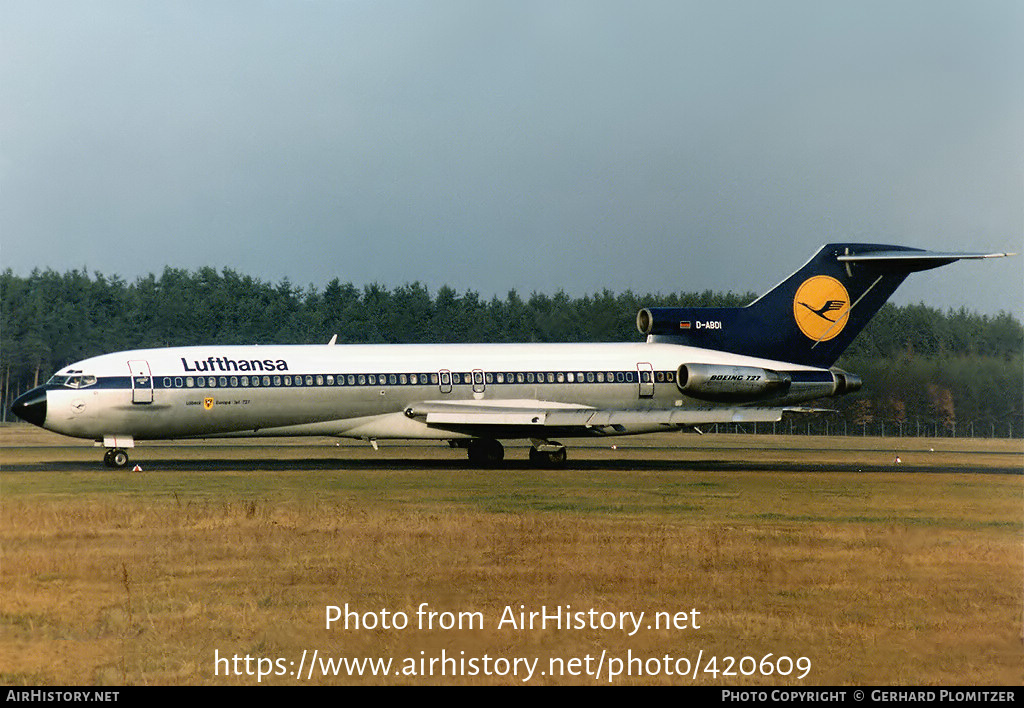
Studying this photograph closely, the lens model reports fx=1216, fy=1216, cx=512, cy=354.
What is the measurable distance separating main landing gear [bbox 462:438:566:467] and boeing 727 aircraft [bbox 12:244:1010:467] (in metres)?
0.04

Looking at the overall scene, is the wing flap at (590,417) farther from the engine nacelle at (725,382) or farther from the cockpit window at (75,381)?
the cockpit window at (75,381)

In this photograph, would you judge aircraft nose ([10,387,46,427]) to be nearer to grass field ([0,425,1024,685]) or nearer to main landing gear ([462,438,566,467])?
grass field ([0,425,1024,685])

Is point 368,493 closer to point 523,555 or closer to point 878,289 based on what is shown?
point 523,555

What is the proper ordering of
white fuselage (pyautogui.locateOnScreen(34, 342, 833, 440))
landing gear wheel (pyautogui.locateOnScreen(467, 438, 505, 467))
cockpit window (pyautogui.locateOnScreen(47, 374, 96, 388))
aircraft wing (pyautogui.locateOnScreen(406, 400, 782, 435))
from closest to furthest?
1. cockpit window (pyautogui.locateOnScreen(47, 374, 96, 388))
2. white fuselage (pyautogui.locateOnScreen(34, 342, 833, 440))
3. aircraft wing (pyautogui.locateOnScreen(406, 400, 782, 435))
4. landing gear wheel (pyautogui.locateOnScreen(467, 438, 505, 467))

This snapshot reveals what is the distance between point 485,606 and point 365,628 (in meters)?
1.56

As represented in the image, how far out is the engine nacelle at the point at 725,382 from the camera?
36.6m

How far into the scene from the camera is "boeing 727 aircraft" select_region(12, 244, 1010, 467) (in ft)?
109

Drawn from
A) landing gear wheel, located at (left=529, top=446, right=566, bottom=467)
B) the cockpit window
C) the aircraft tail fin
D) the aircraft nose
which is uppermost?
the aircraft tail fin

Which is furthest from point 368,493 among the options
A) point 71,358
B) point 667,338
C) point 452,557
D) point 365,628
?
point 71,358

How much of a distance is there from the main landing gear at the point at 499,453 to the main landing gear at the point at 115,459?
9666 mm

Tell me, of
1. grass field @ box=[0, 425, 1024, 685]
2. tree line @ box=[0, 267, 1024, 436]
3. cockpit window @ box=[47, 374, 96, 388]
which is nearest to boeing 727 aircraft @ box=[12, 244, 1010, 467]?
cockpit window @ box=[47, 374, 96, 388]

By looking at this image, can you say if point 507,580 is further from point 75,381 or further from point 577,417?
point 75,381

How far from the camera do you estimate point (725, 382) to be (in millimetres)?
36781

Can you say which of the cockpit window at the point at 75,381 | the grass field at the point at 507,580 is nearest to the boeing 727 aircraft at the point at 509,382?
the cockpit window at the point at 75,381
